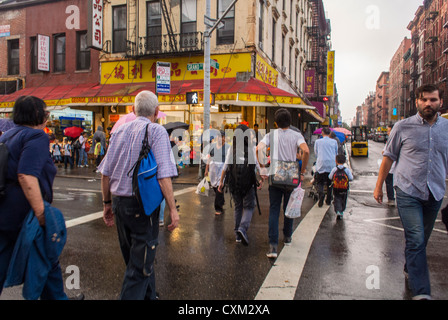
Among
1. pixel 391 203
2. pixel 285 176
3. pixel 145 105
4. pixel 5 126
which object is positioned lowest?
pixel 391 203

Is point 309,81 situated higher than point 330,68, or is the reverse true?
point 330,68

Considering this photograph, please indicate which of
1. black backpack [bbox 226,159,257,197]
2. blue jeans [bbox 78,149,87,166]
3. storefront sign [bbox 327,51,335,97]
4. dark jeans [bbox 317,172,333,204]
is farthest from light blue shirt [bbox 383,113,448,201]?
storefront sign [bbox 327,51,335,97]

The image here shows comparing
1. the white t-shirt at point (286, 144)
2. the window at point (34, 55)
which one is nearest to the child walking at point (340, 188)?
the white t-shirt at point (286, 144)

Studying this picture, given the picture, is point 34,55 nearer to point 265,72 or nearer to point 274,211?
point 265,72

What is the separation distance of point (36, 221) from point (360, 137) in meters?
27.4

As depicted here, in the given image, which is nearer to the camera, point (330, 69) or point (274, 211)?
point (274, 211)

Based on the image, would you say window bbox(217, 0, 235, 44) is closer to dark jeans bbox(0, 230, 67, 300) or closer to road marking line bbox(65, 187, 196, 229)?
road marking line bbox(65, 187, 196, 229)

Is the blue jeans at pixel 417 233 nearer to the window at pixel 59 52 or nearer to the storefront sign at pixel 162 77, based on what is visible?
the storefront sign at pixel 162 77

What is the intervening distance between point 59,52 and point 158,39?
7229 mm

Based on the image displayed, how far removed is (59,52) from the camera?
20.2 meters

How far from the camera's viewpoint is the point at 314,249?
16.0ft

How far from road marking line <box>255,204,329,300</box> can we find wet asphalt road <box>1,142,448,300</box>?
72 mm

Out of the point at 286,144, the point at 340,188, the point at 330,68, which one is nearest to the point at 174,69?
the point at 340,188
